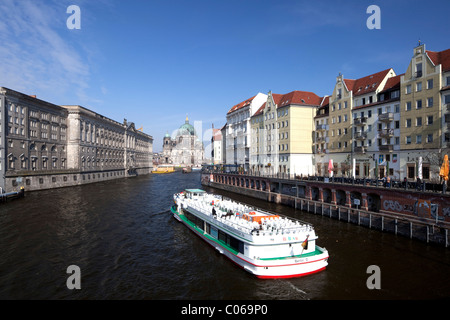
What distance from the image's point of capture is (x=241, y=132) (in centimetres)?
10475

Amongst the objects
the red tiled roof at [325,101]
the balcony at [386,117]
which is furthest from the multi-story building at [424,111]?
the red tiled roof at [325,101]

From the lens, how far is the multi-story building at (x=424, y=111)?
4625 centimetres

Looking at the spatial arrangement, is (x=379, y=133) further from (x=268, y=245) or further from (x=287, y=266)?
(x=287, y=266)

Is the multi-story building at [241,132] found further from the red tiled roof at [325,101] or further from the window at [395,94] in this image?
the window at [395,94]

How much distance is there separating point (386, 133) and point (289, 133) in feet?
85.4

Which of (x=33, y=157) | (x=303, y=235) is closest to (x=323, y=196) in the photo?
(x=303, y=235)

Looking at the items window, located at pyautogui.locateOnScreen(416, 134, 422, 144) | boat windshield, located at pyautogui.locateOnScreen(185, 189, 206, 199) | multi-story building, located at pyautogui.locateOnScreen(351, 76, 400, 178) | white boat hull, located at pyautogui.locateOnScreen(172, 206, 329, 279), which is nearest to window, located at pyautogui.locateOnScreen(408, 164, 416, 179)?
multi-story building, located at pyautogui.locateOnScreen(351, 76, 400, 178)

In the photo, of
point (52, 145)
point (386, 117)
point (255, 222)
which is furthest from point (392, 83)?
point (52, 145)

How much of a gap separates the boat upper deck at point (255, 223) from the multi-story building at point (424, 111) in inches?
1248

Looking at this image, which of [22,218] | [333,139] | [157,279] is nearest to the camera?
[157,279]

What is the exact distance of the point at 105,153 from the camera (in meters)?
130

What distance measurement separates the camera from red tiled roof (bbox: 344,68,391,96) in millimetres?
61588

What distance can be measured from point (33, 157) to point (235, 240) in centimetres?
8059

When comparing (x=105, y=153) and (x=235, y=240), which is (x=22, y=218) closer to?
(x=235, y=240)
